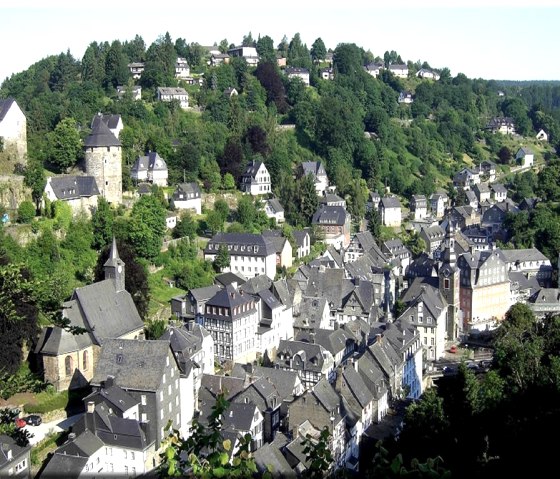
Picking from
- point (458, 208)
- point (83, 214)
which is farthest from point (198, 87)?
point (83, 214)

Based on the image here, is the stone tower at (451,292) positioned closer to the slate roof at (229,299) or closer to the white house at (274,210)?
the white house at (274,210)

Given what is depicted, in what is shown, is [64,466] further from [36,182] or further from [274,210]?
[274,210]

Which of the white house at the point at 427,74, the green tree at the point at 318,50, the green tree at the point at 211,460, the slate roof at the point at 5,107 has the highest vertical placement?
the green tree at the point at 318,50

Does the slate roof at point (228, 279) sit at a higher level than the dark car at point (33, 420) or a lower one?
higher

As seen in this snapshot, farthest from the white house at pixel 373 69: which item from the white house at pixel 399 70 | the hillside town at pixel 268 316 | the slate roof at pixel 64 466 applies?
the slate roof at pixel 64 466

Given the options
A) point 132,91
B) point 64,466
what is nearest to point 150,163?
point 132,91

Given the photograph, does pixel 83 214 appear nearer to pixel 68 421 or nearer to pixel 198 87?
pixel 68 421
